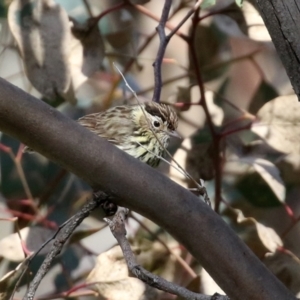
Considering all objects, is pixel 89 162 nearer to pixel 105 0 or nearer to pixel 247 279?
pixel 247 279

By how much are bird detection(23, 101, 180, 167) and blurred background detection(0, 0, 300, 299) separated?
6cm


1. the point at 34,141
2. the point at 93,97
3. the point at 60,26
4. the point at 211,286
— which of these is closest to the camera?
the point at 34,141

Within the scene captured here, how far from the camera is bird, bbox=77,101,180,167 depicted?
64.4 inches

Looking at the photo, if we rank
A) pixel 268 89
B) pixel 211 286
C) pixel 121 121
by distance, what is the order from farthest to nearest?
pixel 268 89, pixel 121 121, pixel 211 286

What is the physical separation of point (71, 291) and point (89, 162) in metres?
0.70

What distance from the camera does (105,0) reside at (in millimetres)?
2219

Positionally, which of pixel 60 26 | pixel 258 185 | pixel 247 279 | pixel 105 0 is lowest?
pixel 247 279

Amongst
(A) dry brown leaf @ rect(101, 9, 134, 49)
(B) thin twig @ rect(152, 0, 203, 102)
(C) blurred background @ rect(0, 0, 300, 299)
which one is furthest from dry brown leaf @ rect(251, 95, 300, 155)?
(A) dry brown leaf @ rect(101, 9, 134, 49)

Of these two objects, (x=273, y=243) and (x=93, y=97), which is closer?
(x=273, y=243)

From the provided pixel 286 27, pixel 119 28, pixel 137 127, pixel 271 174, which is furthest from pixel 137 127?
pixel 286 27

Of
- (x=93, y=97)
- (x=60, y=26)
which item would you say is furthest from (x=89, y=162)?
(x=93, y=97)

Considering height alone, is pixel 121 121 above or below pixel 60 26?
below

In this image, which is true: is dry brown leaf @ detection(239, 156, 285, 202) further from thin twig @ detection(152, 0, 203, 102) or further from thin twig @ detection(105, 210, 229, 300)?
thin twig @ detection(105, 210, 229, 300)

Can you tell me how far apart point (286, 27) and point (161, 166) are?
95 cm
